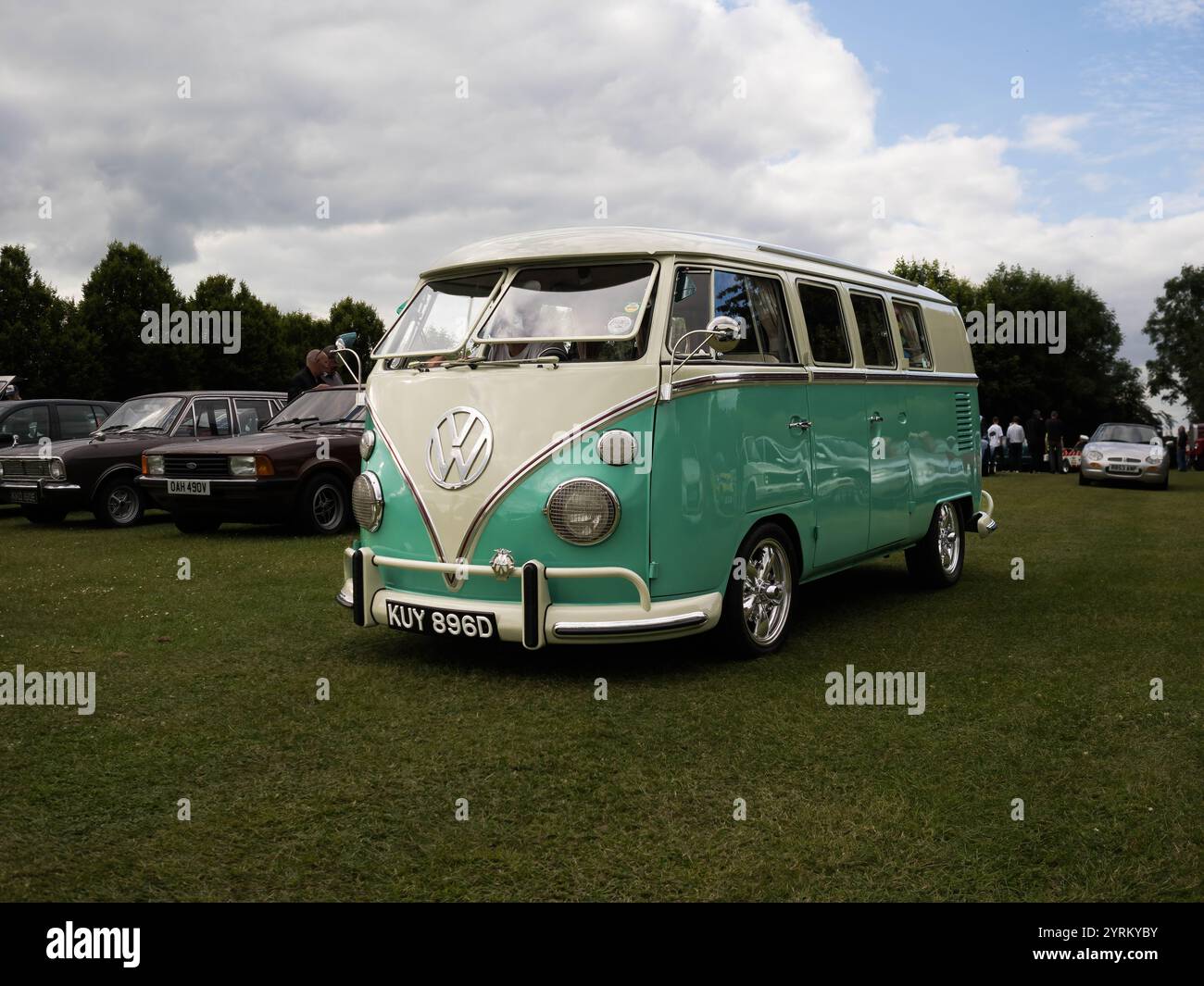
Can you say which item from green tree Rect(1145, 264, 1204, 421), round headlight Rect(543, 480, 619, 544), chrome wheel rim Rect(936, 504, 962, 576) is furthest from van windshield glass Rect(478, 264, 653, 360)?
green tree Rect(1145, 264, 1204, 421)

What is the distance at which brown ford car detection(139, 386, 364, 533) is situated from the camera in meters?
13.2

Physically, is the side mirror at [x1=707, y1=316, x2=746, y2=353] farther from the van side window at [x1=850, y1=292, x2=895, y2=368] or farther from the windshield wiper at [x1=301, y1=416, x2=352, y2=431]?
the windshield wiper at [x1=301, y1=416, x2=352, y2=431]

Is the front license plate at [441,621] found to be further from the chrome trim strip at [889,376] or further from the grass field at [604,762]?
the chrome trim strip at [889,376]

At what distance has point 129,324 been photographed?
5272 centimetres

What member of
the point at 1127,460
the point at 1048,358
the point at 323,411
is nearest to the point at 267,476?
the point at 323,411

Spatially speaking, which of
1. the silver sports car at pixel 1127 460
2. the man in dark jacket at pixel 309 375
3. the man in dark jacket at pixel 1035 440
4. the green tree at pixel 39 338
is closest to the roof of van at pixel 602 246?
the man in dark jacket at pixel 309 375

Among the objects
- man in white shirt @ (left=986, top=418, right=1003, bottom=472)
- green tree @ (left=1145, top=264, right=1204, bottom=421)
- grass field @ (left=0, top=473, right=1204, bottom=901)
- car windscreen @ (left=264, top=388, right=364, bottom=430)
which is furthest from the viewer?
green tree @ (left=1145, top=264, right=1204, bottom=421)

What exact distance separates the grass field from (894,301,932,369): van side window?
2003mm

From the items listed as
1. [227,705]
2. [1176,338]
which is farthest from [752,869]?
[1176,338]

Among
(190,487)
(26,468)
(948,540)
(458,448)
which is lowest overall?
(948,540)

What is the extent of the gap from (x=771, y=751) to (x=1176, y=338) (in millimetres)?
78000

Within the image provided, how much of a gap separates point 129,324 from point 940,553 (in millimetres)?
50352

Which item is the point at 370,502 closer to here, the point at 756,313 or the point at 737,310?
the point at 737,310

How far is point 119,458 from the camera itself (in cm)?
1549
